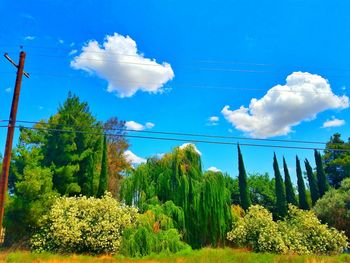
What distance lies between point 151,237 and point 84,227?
401cm

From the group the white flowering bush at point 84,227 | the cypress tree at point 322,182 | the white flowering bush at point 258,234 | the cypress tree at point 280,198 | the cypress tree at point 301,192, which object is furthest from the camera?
the cypress tree at point 322,182

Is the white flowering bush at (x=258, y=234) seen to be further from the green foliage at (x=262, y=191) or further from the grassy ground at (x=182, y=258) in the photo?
the green foliage at (x=262, y=191)

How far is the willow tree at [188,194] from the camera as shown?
773 inches

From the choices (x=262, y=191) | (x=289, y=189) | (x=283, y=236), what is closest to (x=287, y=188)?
(x=289, y=189)

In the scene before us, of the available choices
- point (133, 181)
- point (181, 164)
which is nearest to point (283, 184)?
point (181, 164)

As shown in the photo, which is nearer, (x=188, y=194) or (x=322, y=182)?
(x=188, y=194)

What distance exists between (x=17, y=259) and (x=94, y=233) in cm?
420

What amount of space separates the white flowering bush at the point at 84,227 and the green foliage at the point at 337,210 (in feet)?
55.8

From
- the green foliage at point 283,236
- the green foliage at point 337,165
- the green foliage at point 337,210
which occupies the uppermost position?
the green foliage at point 337,165

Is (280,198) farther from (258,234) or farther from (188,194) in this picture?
(188,194)

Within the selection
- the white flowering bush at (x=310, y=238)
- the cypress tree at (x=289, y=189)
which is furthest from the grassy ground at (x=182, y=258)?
the cypress tree at (x=289, y=189)

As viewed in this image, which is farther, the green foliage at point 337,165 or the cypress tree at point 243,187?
the green foliage at point 337,165

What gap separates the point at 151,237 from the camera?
15914 millimetres

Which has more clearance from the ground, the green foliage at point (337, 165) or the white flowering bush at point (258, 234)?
the green foliage at point (337, 165)
